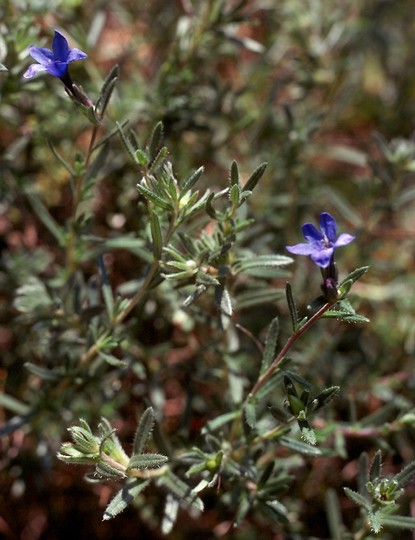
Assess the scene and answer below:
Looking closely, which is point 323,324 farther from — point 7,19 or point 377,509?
point 7,19

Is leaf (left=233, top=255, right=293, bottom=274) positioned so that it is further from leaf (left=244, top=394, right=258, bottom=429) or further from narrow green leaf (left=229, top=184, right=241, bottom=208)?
leaf (left=244, top=394, right=258, bottom=429)

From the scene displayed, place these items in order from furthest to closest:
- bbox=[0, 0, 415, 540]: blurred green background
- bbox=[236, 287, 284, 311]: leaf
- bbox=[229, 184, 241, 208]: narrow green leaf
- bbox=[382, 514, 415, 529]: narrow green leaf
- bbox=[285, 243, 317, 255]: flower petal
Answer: bbox=[0, 0, 415, 540]: blurred green background < bbox=[236, 287, 284, 311]: leaf < bbox=[382, 514, 415, 529]: narrow green leaf < bbox=[229, 184, 241, 208]: narrow green leaf < bbox=[285, 243, 317, 255]: flower petal

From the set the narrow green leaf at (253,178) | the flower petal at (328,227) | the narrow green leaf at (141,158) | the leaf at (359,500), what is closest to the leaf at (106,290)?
the narrow green leaf at (141,158)

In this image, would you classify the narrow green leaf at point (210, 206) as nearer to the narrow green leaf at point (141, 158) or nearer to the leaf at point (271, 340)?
the narrow green leaf at point (141, 158)

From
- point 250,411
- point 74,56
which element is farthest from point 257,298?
point 74,56

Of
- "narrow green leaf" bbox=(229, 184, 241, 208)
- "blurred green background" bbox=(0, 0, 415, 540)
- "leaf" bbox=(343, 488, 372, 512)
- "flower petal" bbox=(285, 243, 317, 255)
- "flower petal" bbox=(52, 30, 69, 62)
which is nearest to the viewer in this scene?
"flower petal" bbox=(285, 243, 317, 255)

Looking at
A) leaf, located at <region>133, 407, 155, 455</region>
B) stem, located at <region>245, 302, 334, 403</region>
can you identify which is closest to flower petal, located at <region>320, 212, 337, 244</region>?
stem, located at <region>245, 302, 334, 403</region>
